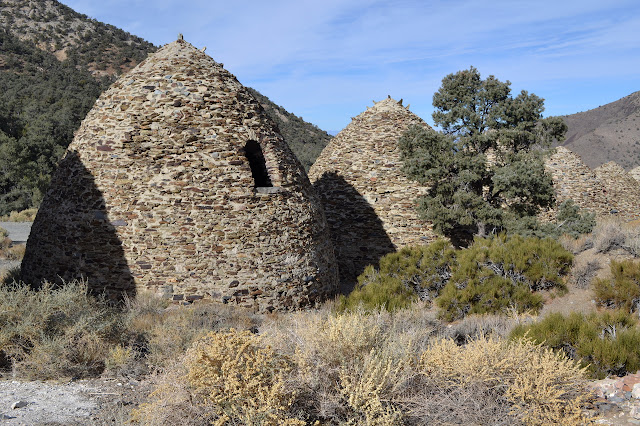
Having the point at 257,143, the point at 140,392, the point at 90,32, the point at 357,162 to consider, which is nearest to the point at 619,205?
the point at 357,162

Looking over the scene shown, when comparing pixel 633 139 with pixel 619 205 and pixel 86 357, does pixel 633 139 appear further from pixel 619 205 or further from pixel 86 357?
pixel 86 357

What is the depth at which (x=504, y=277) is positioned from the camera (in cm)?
976

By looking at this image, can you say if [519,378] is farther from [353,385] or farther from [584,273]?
[584,273]

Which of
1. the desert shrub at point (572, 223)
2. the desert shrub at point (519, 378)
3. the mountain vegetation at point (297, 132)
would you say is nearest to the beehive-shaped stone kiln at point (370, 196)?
the desert shrub at point (572, 223)

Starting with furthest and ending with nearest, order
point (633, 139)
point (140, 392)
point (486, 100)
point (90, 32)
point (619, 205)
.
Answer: point (633, 139) → point (90, 32) → point (619, 205) → point (486, 100) → point (140, 392)

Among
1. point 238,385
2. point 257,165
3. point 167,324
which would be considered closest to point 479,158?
point 257,165

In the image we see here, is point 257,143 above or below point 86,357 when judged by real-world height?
above

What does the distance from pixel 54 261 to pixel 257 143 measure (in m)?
4.34

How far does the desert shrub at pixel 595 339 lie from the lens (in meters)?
5.61

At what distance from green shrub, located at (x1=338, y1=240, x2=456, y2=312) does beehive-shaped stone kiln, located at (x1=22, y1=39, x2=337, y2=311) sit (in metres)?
1.88

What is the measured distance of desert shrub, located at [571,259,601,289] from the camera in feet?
30.2

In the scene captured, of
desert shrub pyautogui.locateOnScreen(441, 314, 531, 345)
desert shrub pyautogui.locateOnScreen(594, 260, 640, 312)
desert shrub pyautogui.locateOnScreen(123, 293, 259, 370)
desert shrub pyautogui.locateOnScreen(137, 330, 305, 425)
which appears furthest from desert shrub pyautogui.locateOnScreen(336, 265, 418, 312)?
desert shrub pyautogui.locateOnScreen(137, 330, 305, 425)

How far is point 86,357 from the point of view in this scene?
5926mm

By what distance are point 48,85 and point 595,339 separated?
145ft
